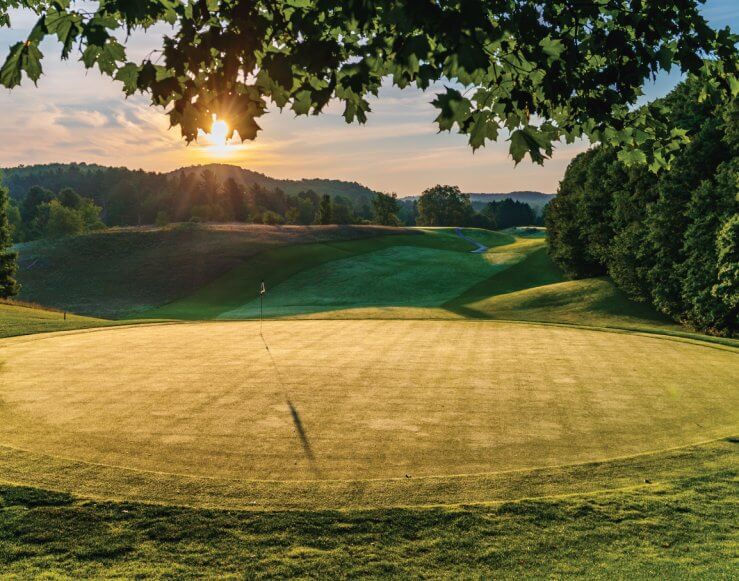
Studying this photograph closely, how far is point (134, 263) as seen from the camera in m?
68.4

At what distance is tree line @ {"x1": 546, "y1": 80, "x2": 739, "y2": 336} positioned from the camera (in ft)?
109

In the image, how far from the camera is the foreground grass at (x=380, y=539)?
6242 mm

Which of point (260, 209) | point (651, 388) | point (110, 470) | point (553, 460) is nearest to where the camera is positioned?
point (110, 470)

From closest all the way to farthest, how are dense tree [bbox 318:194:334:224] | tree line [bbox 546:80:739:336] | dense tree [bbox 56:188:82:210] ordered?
tree line [bbox 546:80:739:336]
dense tree [bbox 318:194:334:224]
dense tree [bbox 56:188:82:210]

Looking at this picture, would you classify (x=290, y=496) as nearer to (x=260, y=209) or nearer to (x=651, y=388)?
(x=651, y=388)

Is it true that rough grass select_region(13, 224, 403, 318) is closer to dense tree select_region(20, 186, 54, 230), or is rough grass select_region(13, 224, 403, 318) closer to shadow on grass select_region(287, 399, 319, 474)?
shadow on grass select_region(287, 399, 319, 474)

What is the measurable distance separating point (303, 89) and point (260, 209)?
14819 centimetres

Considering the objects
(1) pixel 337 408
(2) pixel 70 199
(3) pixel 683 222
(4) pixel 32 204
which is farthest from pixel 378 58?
(4) pixel 32 204

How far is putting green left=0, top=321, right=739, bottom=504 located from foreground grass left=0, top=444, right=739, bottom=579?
2.13 feet

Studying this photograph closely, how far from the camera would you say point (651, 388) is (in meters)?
13.2

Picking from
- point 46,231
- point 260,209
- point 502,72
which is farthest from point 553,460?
point 260,209

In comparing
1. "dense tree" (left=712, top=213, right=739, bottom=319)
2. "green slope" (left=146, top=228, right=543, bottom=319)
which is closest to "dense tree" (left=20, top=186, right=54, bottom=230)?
"green slope" (left=146, top=228, right=543, bottom=319)

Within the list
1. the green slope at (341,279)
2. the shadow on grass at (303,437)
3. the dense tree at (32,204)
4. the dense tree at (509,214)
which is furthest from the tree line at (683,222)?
the dense tree at (32,204)

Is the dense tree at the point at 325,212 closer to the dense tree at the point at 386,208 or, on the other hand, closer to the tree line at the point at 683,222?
Answer: the dense tree at the point at 386,208
